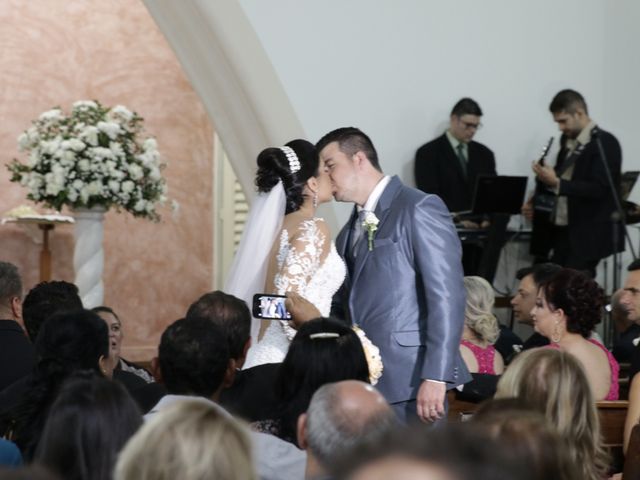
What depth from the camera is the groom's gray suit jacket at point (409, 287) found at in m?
4.25

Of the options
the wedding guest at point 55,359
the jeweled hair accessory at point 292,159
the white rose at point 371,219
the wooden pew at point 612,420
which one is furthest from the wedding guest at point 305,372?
the jeweled hair accessory at point 292,159

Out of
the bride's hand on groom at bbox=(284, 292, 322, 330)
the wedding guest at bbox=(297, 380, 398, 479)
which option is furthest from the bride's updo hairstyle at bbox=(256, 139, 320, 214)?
the wedding guest at bbox=(297, 380, 398, 479)

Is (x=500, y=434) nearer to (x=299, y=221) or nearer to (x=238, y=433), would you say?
(x=238, y=433)

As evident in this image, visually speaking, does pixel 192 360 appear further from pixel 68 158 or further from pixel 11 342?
pixel 68 158

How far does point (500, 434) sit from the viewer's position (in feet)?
7.64

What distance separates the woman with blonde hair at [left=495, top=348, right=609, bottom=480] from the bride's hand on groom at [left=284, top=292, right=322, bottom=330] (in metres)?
1.20

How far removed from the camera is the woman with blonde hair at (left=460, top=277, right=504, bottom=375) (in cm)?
570

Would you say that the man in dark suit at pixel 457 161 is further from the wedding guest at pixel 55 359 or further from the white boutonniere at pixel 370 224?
the wedding guest at pixel 55 359

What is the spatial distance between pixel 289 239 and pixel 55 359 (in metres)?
1.41

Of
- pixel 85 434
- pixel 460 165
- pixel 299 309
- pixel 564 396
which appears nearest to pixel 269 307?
pixel 299 309

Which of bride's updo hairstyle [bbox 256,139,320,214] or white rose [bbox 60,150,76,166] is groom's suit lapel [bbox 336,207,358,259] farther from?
white rose [bbox 60,150,76,166]

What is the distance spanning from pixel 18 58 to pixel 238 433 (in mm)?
9794

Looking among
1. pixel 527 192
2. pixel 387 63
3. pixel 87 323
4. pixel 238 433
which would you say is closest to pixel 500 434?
pixel 238 433

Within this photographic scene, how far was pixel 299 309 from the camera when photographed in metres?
4.32
